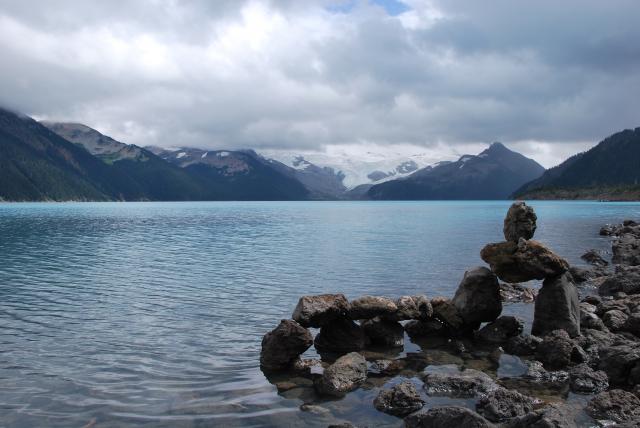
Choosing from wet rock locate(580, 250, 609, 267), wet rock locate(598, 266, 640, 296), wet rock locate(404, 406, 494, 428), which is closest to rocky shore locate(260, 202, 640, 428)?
wet rock locate(404, 406, 494, 428)

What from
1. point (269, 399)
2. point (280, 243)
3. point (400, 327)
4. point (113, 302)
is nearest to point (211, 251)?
point (280, 243)

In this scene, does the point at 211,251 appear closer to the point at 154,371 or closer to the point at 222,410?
the point at 154,371

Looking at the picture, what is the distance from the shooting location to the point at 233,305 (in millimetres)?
35156

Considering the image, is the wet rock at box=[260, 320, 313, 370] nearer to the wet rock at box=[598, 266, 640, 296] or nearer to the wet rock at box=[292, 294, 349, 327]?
the wet rock at box=[292, 294, 349, 327]

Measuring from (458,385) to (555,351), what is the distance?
6072 mm

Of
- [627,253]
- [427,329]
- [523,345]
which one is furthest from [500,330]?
[627,253]

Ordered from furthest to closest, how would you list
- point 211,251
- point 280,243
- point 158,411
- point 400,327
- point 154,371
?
point 280,243 → point 211,251 → point 400,327 → point 154,371 → point 158,411

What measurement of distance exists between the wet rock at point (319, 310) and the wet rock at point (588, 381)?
10457 mm

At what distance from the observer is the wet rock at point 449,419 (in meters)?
14.6

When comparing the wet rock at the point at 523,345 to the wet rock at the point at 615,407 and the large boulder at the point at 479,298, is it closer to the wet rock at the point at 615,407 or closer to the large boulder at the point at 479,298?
the large boulder at the point at 479,298

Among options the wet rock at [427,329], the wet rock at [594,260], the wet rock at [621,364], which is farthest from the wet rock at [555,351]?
the wet rock at [594,260]

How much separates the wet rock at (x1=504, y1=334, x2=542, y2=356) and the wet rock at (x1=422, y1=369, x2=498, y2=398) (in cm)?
485

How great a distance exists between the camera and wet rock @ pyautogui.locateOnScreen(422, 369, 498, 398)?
19.2 m

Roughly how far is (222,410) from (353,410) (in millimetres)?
4585
